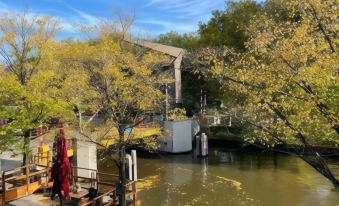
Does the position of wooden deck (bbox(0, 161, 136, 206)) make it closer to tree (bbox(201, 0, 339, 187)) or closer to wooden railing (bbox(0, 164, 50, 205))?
wooden railing (bbox(0, 164, 50, 205))

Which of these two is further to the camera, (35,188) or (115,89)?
→ (115,89)

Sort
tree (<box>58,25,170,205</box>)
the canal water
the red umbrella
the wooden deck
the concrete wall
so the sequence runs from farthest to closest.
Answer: the concrete wall
the canal water
tree (<box>58,25,170,205</box>)
the wooden deck
the red umbrella

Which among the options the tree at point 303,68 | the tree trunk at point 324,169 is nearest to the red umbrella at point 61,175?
the tree at point 303,68

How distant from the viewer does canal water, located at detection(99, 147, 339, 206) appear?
2069 cm

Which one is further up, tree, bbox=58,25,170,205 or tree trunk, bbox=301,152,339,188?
tree, bbox=58,25,170,205

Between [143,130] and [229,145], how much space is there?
11644 mm

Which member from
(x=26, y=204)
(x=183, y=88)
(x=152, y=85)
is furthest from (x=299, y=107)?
(x=183, y=88)

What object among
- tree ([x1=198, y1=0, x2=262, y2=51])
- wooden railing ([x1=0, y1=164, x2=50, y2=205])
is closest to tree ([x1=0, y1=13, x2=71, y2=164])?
wooden railing ([x1=0, y1=164, x2=50, y2=205])

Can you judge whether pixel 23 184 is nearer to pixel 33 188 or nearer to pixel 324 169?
pixel 33 188

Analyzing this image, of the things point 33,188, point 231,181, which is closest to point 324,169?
point 33,188

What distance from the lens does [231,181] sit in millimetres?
24531

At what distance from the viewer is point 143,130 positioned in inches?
1141

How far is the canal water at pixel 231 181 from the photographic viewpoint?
20.7 meters

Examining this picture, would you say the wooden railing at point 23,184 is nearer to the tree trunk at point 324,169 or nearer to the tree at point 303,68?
the tree at point 303,68
